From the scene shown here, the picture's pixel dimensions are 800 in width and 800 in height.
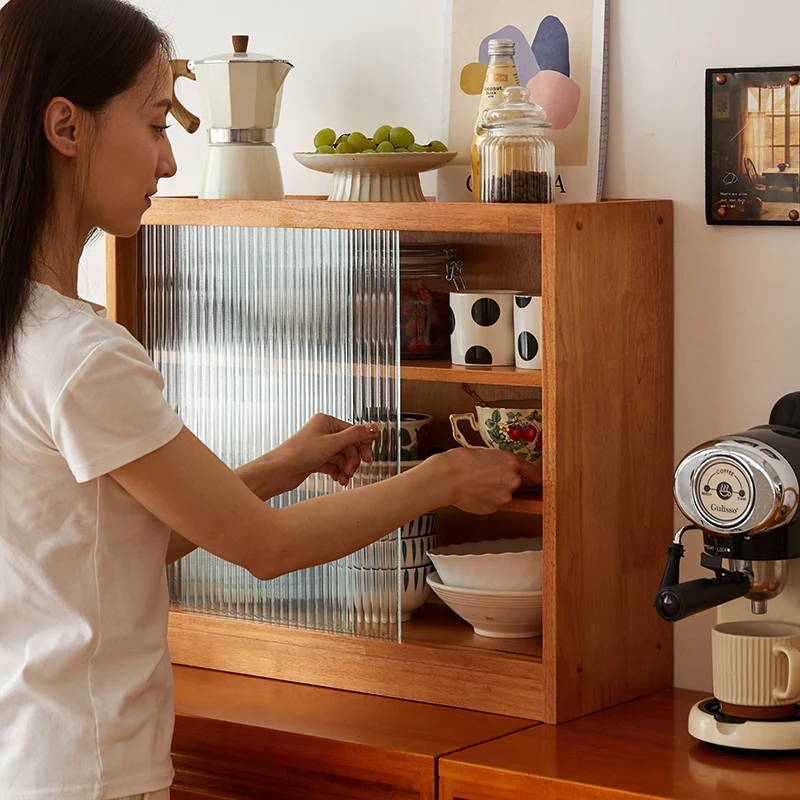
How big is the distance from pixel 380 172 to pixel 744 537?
2.31 ft

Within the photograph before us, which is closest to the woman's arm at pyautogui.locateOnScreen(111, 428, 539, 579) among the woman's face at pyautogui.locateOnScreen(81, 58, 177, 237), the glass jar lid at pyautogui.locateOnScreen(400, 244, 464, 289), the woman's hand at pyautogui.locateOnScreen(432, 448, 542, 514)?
the woman's hand at pyautogui.locateOnScreen(432, 448, 542, 514)

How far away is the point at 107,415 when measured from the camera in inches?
45.9

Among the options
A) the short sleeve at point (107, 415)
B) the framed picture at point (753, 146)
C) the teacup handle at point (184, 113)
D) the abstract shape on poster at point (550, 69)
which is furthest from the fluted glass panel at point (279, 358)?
the short sleeve at point (107, 415)

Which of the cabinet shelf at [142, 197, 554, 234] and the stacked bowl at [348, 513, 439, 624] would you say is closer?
the cabinet shelf at [142, 197, 554, 234]

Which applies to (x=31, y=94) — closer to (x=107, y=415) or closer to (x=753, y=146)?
(x=107, y=415)

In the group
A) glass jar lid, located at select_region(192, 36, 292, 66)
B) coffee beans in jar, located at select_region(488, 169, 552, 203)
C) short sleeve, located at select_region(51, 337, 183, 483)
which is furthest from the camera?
glass jar lid, located at select_region(192, 36, 292, 66)

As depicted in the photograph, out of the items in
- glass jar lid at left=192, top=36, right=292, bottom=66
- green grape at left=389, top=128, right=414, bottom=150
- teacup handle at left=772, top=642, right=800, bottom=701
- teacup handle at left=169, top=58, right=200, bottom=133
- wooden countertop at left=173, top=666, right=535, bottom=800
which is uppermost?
glass jar lid at left=192, top=36, right=292, bottom=66

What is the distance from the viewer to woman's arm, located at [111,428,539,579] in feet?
3.95

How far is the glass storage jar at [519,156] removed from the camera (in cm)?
159

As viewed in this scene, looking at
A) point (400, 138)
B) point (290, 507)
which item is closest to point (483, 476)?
point (290, 507)

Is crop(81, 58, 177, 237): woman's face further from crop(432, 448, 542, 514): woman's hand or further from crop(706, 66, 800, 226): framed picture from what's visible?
crop(706, 66, 800, 226): framed picture

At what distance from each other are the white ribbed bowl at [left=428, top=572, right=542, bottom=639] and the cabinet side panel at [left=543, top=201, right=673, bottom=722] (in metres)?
0.09

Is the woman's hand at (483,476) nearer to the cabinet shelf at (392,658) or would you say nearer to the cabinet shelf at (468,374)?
the cabinet shelf at (468,374)

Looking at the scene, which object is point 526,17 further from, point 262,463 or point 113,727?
point 113,727
